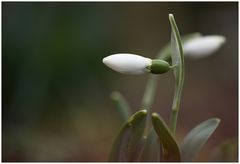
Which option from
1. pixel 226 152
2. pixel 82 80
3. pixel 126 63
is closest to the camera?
pixel 126 63

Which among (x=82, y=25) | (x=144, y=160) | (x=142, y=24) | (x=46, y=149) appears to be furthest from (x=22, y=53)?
(x=144, y=160)

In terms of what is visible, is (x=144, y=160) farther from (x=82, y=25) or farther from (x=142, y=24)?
(x=142, y=24)

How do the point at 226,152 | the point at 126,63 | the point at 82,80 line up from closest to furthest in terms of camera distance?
the point at 126,63 → the point at 226,152 → the point at 82,80

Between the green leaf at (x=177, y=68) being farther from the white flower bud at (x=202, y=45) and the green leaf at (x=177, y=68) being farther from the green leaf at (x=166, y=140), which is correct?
the white flower bud at (x=202, y=45)

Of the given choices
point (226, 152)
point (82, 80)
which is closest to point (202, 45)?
point (226, 152)

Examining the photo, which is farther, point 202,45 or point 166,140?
point 202,45

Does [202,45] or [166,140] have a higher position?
[202,45]

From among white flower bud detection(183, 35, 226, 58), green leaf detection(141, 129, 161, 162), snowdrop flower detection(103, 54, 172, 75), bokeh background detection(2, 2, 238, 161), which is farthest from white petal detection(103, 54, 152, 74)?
bokeh background detection(2, 2, 238, 161)

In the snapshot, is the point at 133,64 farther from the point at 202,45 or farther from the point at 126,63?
the point at 202,45
